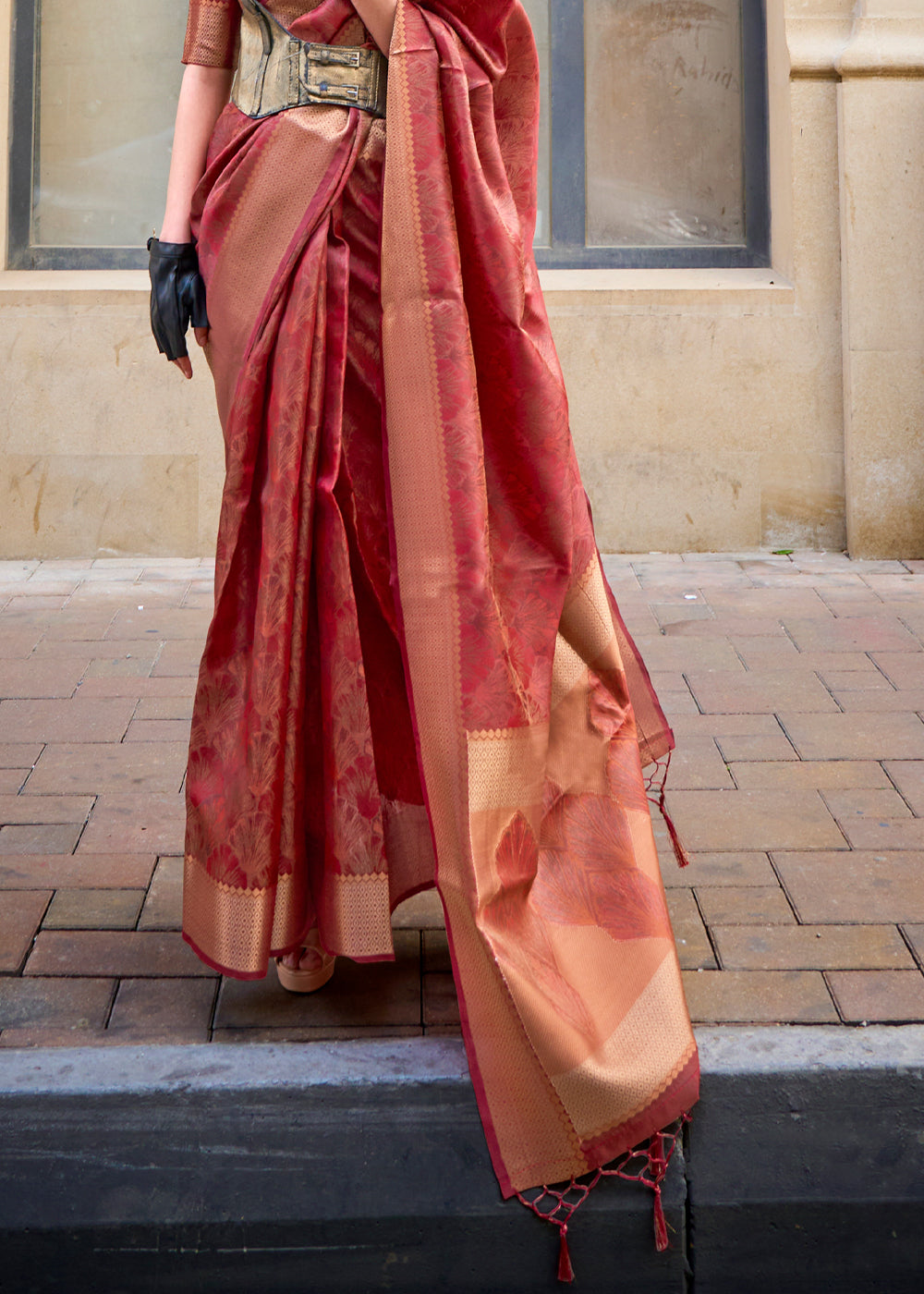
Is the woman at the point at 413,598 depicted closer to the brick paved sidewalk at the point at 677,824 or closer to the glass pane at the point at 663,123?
the brick paved sidewalk at the point at 677,824

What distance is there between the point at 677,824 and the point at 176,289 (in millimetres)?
1489

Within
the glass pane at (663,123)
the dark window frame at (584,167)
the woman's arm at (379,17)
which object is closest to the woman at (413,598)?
the woman's arm at (379,17)

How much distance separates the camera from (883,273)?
522 cm

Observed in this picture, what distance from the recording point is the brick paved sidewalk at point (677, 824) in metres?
1.94

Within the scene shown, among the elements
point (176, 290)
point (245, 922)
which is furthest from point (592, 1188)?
point (176, 290)

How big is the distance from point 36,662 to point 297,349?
8.09 feet

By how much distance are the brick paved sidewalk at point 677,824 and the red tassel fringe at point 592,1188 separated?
Result: 11.7 inches

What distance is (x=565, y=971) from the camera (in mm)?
1722

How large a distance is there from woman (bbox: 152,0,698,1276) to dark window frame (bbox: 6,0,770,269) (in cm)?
392

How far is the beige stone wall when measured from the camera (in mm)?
A: 5215

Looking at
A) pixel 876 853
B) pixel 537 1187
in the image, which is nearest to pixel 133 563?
pixel 876 853

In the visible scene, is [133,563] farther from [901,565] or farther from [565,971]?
[565,971]

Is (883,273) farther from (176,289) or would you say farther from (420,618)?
(420,618)

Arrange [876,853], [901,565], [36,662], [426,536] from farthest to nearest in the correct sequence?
[901,565]
[36,662]
[876,853]
[426,536]
